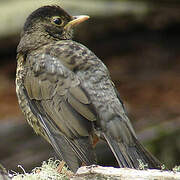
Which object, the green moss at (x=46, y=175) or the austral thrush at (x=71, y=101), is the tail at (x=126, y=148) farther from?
the green moss at (x=46, y=175)

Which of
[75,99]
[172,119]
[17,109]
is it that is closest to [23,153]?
[17,109]

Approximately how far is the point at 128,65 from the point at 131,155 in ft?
21.2

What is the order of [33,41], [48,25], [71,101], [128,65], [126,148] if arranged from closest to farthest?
[126,148] → [71,101] → [33,41] → [48,25] → [128,65]

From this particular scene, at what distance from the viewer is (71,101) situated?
5.83 meters

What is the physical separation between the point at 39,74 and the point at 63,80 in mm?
345

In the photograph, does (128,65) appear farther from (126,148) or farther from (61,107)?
(126,148)

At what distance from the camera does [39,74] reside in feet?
20.6

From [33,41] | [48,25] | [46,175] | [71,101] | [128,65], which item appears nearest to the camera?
[46,175]

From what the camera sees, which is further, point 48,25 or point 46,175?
point 48,25

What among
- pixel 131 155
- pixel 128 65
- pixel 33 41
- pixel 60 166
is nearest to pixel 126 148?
pixel 131 155

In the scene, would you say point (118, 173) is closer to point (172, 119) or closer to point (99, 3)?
point (172, 119)

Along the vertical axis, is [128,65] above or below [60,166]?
below

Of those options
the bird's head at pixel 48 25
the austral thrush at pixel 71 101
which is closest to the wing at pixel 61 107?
the austral thrush at pixel 71 101

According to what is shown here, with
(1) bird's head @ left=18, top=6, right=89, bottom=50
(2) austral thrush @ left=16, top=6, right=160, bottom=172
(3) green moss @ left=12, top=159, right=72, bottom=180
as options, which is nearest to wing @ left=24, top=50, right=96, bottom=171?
(2) austral thrush @ left=16, top=6, right=160, bottom=172
